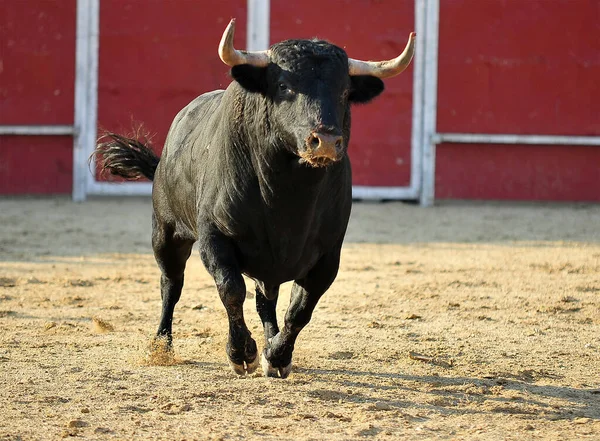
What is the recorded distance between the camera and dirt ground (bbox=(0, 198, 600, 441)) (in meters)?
3.46

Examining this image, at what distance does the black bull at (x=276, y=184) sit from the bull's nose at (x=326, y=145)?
0.35 ft

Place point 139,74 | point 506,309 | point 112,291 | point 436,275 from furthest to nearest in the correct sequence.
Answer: point 139,74, point 436,275, point 112,291, point 506,309

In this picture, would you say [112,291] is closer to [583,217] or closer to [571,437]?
[571,437]

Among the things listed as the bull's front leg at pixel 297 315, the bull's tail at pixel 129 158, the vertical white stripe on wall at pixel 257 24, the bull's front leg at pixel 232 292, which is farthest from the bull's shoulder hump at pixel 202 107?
the vertical white stripe on wall at pixel 257 24

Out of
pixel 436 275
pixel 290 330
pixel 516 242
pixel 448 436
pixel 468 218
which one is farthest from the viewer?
pixel 468 218

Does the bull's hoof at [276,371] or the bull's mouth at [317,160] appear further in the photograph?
the bull's hoof at [276,371]

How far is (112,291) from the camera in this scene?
20.4ft

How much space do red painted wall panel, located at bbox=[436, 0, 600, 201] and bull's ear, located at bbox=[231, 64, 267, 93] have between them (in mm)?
7096

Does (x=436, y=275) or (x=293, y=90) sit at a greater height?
(x=293, y=90)

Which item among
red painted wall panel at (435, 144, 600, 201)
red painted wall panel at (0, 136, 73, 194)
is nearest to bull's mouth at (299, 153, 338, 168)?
red painted wall panel at (435, 144, 600, 201)

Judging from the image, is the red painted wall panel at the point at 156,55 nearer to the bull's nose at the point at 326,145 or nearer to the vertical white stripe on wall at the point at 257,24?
the vertical white stripe on wall at the point at 257,24

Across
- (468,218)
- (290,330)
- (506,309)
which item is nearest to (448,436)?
(290,330)

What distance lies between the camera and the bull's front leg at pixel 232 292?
3.97 meters

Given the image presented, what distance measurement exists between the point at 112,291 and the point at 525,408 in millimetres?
3110
